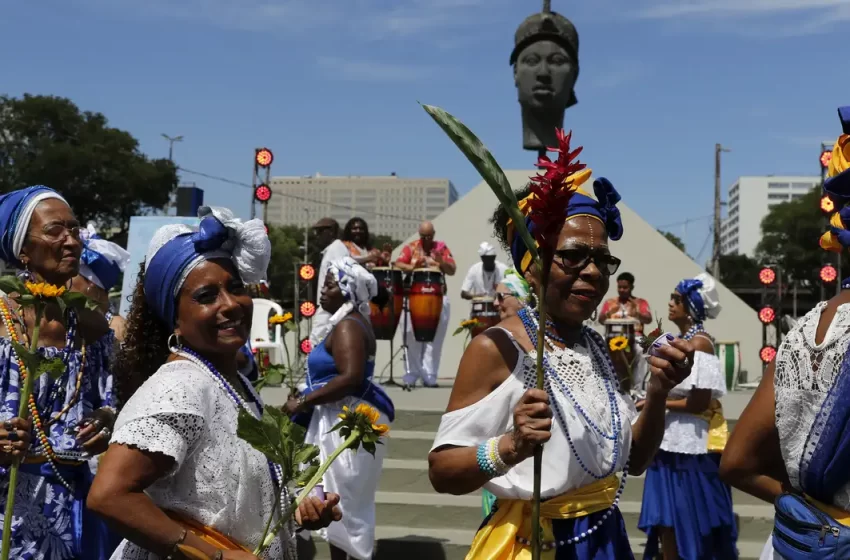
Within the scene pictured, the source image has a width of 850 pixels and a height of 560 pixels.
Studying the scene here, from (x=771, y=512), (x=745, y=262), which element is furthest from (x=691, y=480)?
(x=745, y=262)

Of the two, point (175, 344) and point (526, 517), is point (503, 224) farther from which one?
point (175, 344)

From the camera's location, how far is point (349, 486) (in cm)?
637

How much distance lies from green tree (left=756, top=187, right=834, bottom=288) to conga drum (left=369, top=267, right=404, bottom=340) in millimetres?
36030

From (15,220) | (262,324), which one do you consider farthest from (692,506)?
(262,324)

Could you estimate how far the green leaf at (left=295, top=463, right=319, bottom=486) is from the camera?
2.46m

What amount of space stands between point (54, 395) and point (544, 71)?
12800 mm

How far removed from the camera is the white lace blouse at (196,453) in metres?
2.46

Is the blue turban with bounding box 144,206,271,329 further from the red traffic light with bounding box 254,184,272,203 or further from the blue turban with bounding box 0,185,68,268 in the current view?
the red traffic light with bounding box 254,184,272,203

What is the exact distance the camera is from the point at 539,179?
2.41m

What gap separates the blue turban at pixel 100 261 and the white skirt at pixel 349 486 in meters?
1.62

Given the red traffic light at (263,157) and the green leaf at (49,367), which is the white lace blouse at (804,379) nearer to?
the green leaf at (49,367)

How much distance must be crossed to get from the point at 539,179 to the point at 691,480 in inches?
196

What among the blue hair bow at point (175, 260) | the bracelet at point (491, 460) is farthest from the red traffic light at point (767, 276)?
the blue hair bow at point (175, 260)

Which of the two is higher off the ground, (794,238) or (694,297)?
(794,238)
